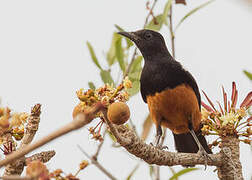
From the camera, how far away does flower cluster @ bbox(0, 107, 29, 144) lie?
1156 mm

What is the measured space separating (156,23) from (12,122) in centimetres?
250

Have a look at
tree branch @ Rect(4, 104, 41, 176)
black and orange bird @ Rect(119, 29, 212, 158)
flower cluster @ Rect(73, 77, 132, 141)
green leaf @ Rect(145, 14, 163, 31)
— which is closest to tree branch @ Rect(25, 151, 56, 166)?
tree branch @ Rect(4, 104, 41, 176)

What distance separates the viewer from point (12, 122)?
4.96 ft


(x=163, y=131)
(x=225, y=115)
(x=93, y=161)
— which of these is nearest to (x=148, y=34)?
(x=163, y=131)

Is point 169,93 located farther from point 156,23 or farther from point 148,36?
point 148,36

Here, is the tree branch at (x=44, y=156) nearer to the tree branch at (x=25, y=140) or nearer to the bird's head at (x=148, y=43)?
the tree branch at (x=25, y=140)

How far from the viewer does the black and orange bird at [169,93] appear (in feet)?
13.3

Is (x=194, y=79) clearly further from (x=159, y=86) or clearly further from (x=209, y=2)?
(x=209, y=2)

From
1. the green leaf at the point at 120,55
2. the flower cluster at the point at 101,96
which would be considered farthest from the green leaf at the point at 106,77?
the flower cluster at the point at 101,96

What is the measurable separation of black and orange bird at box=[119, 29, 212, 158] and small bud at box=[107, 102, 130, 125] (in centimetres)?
256

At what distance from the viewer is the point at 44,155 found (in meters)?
1.84

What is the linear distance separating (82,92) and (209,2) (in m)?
2.12

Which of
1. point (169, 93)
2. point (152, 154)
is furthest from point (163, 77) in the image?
point (152, 154)

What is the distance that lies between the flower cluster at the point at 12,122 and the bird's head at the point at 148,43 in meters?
2.85
